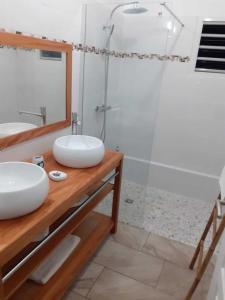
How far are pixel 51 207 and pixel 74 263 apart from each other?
0.68 metres

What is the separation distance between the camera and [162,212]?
8.53 feet

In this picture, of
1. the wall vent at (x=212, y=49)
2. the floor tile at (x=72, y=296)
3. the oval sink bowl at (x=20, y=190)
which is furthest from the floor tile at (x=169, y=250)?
the wall vent at (x=212, y=49)

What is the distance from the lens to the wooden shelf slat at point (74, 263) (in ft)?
4.68

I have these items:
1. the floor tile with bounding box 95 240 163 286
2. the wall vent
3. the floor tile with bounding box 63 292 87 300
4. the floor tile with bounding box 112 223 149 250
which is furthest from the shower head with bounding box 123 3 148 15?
the floor tile with bounding box 63 292 87 300

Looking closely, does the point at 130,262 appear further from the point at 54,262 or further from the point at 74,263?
the point at 54,262

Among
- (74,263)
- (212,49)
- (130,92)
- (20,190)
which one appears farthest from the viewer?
(130,92)

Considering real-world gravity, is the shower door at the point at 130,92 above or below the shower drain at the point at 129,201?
above

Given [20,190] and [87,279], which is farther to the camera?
[87,279]

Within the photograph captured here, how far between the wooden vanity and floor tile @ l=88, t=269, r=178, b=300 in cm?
18

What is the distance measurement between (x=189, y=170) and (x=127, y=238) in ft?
4.01

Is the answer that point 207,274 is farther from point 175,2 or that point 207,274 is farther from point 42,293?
point 175,2

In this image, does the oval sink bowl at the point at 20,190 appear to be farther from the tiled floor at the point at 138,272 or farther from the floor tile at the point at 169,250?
the floor tile at the point at 169,250

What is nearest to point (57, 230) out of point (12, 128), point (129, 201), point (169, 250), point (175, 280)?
point (12, 128)

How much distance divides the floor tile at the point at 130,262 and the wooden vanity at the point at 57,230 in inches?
4.6
